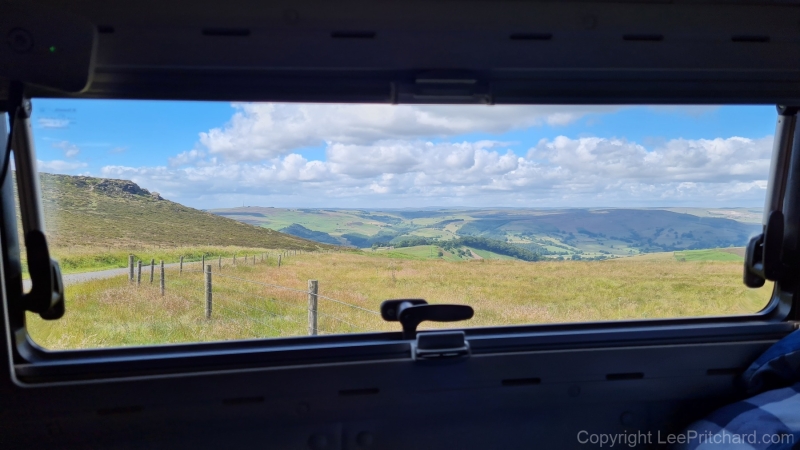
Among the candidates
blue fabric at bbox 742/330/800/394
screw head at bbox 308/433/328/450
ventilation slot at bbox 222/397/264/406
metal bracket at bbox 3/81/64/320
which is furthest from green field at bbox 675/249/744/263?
metal bracket at bbox 3/81/64/320

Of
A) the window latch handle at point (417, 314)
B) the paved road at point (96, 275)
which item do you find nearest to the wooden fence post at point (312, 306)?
the window latch handle at point (417, 314)

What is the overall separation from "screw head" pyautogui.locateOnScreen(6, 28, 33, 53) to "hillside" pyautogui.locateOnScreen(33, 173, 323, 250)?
23.0 inches

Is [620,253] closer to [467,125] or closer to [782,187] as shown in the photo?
[782,187]

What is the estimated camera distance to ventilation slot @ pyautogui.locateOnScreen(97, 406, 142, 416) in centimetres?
208

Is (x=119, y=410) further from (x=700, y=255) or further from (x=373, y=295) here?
(x=700, y=255)

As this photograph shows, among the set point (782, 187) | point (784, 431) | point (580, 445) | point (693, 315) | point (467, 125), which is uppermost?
point (467, 125)

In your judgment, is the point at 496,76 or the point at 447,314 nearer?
the point at 496,76

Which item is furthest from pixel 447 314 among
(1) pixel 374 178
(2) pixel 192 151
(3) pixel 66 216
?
(3) pixel 66 216

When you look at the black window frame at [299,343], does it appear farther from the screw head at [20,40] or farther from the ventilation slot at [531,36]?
the ventilation slot at [531,36]

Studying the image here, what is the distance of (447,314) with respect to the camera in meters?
2.45

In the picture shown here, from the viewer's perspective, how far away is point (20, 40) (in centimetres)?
177

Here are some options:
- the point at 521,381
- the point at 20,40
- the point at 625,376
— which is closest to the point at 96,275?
the point at 20,40

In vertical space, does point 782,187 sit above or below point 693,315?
above

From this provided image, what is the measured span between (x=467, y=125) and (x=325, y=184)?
0.72m
